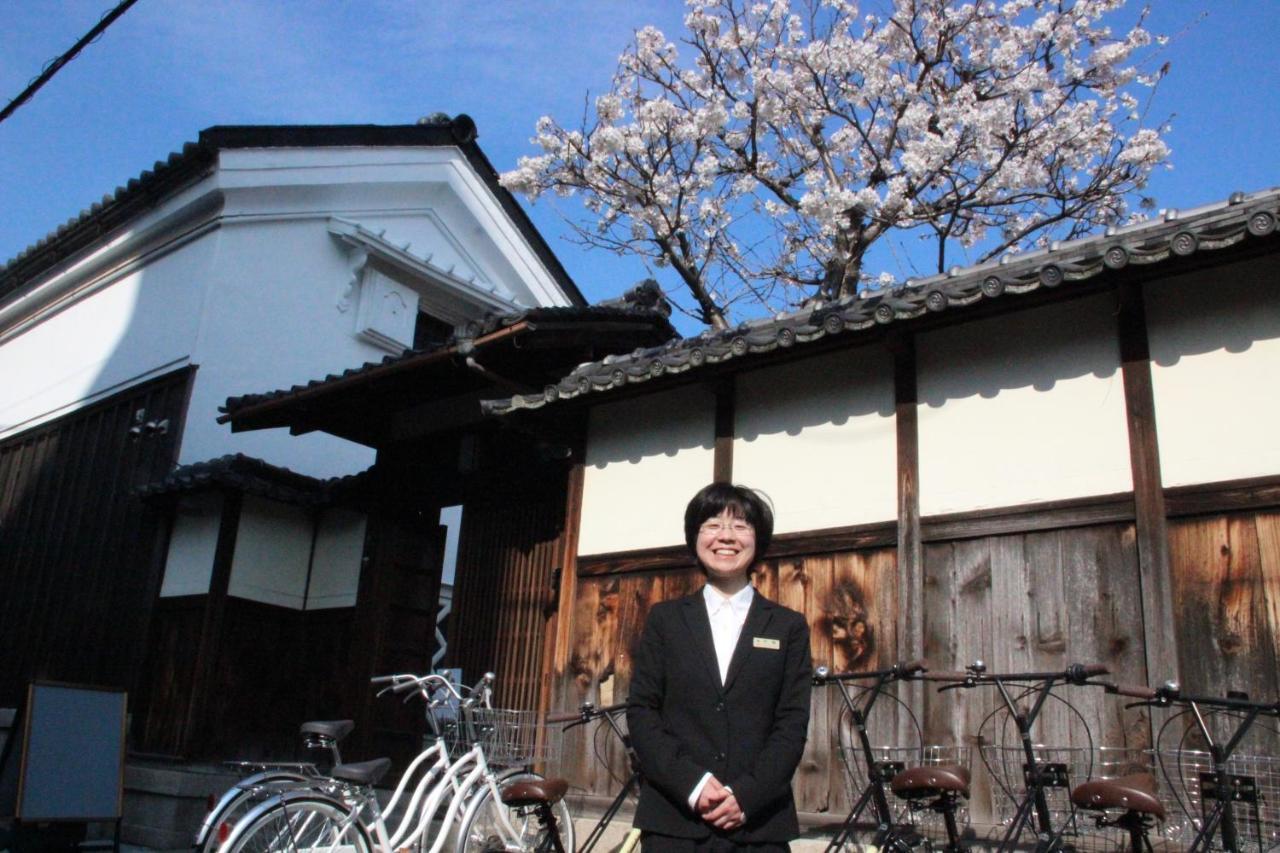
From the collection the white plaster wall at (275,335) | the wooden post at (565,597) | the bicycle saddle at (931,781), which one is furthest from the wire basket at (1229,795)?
the white plaster wall at (275,335)

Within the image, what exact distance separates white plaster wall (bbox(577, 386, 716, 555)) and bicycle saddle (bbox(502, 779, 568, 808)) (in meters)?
1.93

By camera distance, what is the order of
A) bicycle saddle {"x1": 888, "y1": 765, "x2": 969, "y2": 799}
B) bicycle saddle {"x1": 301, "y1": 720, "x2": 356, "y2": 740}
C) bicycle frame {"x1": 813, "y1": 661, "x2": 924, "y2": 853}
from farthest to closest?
bicycle saddle {"x1": 301, "y1": 720, "x2": 356, "y2": 740} → bicycle frame {"x1": 813, "y1": 661, "x2": 924, "y2": 853} → bicycle saddle {"x1": 888, "y1": 765, "x2": 969, "y2": 799}

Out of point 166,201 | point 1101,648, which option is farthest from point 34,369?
point 1101,648

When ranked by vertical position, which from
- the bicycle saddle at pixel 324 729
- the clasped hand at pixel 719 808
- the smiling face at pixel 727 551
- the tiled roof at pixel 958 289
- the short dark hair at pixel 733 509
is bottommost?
the clasped hand at pixel 719 808

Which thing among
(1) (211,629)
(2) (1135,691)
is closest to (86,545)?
(1) (211,629)

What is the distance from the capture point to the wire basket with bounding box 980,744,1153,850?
4938mm

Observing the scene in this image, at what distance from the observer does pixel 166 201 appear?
13.6 meters

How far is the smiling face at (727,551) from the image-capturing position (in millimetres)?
3520

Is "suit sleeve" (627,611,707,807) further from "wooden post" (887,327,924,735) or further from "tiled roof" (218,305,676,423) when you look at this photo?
"tiled roof" (218,305,676,423)

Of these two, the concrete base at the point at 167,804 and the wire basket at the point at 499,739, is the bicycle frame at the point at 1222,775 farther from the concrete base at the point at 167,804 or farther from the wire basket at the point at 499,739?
the concrete base at the point at 167,804

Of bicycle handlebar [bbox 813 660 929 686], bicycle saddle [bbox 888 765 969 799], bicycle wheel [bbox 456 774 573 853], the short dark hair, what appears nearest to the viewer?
the short dark hair

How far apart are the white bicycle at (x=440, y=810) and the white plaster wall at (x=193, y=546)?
4.65 m

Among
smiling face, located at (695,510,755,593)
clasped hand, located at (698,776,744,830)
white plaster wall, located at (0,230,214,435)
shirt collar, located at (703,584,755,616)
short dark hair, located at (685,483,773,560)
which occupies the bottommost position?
clasped hand, located at (698,776,744,830)

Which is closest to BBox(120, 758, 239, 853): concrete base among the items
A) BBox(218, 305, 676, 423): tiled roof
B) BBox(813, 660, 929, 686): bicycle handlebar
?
BBox(218, 305, 676, 423): tiled roof
